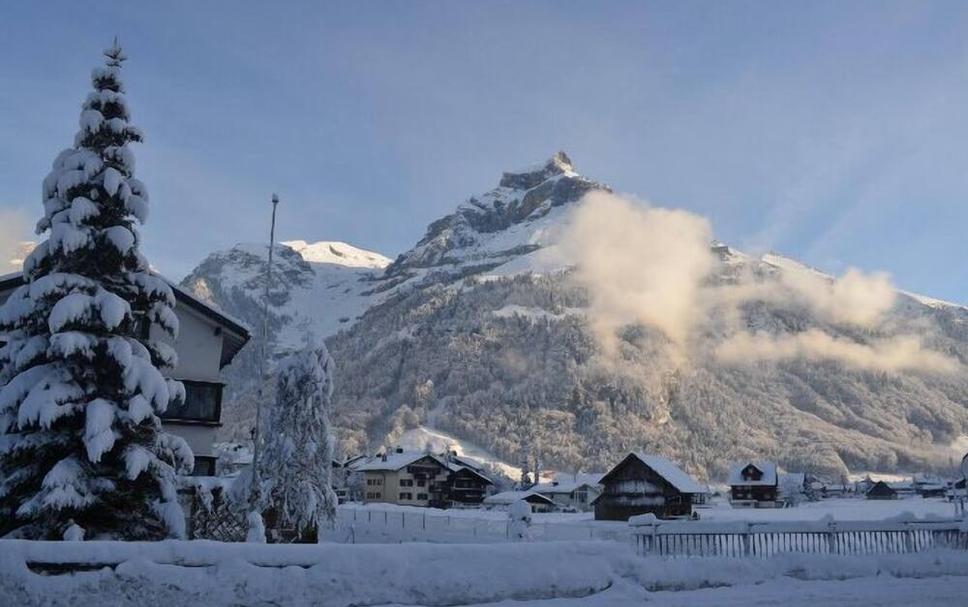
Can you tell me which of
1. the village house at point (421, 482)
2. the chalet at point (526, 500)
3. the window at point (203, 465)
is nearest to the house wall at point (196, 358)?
the window at point (203, 465)

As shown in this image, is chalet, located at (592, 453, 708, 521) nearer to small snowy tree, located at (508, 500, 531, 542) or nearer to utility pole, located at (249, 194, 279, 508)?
utility pole, located at (249, 194, 279, 508)

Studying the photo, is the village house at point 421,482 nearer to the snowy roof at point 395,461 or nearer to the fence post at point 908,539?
the snowy roof at point 395,461

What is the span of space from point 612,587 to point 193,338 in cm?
1890

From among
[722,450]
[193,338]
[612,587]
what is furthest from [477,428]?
[612,587]

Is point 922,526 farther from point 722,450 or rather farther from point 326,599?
point 722,450

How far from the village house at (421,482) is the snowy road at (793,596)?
346ft

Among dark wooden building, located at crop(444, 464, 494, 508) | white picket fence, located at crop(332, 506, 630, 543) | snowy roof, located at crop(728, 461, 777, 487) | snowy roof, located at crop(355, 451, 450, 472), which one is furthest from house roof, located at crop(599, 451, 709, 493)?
snowy roof, located at crop(728, 461, 777, 487)

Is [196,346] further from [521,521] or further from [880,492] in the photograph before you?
[880,492]

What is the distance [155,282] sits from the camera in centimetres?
1855

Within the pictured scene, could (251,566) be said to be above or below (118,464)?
below

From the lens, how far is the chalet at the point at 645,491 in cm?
8519

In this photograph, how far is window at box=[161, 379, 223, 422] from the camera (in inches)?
1081

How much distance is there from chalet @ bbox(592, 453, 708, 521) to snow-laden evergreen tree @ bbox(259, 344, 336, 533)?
186 feet

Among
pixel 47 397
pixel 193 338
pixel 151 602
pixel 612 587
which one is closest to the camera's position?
pixel 151 602
